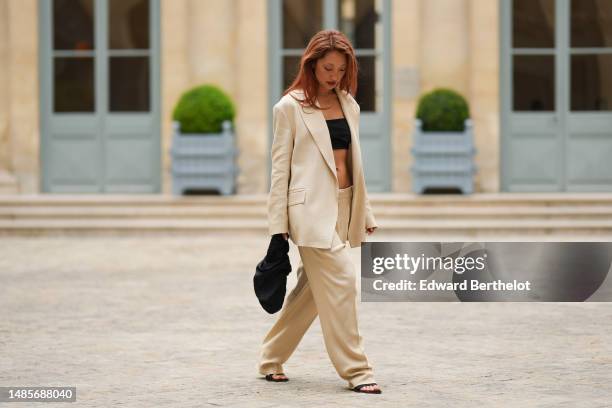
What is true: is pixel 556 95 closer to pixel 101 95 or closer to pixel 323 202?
pixel 101 95

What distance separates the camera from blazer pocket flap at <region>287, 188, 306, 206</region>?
6.29 m

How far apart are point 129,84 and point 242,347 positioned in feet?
32.2

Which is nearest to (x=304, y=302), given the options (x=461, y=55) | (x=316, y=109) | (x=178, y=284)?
(x=316, y=109)

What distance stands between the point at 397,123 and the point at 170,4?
3421 mm

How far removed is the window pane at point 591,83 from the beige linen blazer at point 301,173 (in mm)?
10754

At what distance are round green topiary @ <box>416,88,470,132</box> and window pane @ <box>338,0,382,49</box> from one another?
152cm

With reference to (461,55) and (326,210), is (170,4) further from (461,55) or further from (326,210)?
(326,210)

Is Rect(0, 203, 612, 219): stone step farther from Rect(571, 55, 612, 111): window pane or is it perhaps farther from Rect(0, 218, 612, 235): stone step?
Rect(571, 55, 612, 111): window pane

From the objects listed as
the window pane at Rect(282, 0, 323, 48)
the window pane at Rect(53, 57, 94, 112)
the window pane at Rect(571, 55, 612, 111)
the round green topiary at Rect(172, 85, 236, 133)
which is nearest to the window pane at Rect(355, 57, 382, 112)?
the window pane at Rect(282, 0, 323, 48)

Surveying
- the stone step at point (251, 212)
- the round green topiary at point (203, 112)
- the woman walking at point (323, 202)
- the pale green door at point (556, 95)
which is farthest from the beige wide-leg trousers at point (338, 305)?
the pale green door at point (556, 95)

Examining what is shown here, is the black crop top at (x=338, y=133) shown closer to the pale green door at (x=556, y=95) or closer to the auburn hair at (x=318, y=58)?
the auburn hair at (x=318, y=58)

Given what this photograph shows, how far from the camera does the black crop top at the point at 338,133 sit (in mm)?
6426

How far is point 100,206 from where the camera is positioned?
15.9m

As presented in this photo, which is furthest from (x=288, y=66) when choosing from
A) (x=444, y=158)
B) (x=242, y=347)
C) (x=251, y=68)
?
(x=242, y=347)
